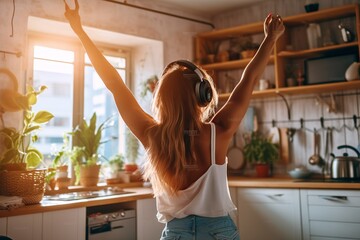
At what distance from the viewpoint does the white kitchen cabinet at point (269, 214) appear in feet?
9.62

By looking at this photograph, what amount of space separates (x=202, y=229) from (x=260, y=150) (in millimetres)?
2503

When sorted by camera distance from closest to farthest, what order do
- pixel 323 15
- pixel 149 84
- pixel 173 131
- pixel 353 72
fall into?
pixel 173 131 → pixel 353 72 → pixel 323 15 → pixel 149 84

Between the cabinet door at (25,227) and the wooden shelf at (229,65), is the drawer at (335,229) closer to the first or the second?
the wooden shelf at (229,65)

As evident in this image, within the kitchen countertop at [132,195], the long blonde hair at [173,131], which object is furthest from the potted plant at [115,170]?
the long blonde hair at [173,131]

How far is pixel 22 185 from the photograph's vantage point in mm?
2270

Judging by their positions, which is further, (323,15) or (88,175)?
(323,15)

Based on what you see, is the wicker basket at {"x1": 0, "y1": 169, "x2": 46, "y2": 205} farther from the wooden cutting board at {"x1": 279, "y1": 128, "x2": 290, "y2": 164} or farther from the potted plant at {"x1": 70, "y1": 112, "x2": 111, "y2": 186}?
the wooden cutting board at {"x1": 279, "y1": 128, "x2": 290, "y2": 164}

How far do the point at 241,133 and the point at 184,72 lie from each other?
9.22 ft

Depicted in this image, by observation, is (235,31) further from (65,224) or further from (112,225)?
(65,224)

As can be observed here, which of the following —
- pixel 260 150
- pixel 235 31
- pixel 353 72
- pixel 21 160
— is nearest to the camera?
pixel 21 160

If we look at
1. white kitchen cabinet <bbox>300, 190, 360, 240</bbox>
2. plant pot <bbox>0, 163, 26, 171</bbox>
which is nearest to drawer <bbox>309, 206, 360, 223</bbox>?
white kitchen cabinet <bbox>300, 190, 360, 240</bbox>

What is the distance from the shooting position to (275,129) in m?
3.65

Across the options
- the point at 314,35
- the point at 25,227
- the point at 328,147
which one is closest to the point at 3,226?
the point at 25,227

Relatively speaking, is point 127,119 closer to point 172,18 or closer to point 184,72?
point 184,72
